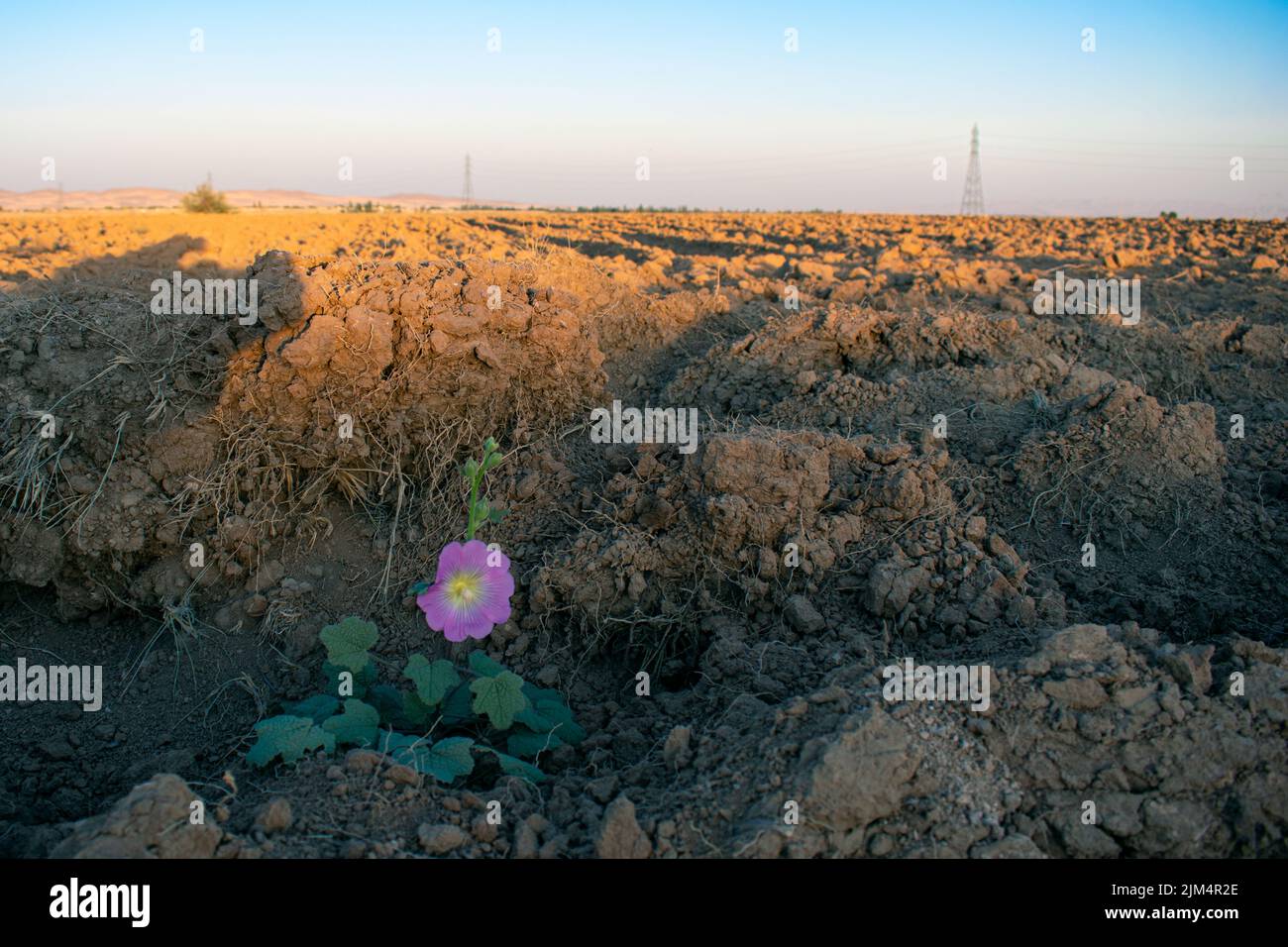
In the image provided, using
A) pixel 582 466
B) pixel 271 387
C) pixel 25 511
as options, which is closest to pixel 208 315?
pixel 271 387

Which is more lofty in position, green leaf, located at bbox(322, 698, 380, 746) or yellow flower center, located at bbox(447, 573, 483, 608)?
yellow flower center, located at bbox(447, 573, 483, 608)

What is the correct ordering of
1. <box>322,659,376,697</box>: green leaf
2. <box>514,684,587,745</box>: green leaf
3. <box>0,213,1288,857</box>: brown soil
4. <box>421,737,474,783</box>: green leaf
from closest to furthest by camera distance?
<box>0,213,1288,857</box>: brown soil
<box>421,737,474,783</box>: green leaf
<box>514,684,587,745</box>: green leaf
<box>322,659,376,697</box>: green leaf

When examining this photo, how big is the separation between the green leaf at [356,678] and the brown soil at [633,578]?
261 millimetres

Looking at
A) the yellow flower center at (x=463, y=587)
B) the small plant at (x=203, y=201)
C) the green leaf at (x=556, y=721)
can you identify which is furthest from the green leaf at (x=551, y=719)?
the small plant at (x=203, y=201)

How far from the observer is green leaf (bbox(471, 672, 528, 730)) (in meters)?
Answer: 2.37

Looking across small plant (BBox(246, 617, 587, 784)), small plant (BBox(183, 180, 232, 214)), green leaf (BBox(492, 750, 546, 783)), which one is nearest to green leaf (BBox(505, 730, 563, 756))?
small plant (BBox(246, 617, 587, 784))

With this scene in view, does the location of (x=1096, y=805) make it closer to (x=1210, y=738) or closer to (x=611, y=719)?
(x=1210, y=738)

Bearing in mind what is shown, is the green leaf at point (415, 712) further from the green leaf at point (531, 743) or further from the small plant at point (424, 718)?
the green leaf at point (531, 743)

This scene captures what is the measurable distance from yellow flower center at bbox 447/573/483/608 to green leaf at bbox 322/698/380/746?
38 centimetres

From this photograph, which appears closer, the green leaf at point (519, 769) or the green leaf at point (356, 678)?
the green leaf at point (519, 769)

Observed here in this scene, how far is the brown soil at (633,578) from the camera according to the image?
1.95 m

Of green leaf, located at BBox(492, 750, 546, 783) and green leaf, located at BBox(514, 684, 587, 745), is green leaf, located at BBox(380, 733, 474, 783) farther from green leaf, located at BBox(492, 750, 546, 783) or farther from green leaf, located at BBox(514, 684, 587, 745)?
green leaf, located at BBox(514, 684, 587, 745)

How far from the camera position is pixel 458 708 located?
2545 mm
